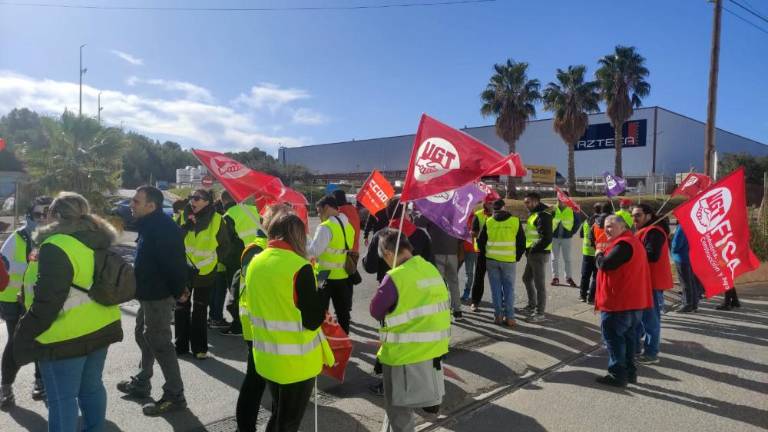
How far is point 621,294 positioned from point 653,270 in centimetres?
160

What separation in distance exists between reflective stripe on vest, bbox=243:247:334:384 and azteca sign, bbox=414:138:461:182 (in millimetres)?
1620

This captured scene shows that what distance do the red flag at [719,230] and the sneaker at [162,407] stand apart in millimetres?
5031

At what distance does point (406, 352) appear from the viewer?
3.35 m

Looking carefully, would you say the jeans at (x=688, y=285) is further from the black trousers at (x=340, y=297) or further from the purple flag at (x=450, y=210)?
the black trousers at (x=340, y=297)

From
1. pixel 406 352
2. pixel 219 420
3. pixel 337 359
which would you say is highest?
pixel 406 352

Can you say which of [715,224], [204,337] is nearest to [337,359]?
[204,337]

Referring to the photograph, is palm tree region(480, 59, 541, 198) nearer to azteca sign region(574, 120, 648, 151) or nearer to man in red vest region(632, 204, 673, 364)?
azteca sign region(574, 120, 648, 151)

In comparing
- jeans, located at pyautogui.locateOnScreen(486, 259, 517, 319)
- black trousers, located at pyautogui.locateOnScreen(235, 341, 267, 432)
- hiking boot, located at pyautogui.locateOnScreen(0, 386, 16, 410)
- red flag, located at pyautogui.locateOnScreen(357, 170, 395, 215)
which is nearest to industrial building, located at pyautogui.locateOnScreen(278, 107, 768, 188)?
jeans, located at pyautogui.locateOnScreen(486, 259, 517, 319)

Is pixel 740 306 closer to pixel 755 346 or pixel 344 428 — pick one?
pixel 755 346

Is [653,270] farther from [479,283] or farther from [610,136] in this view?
[610,136]

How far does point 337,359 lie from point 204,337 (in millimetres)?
Answer: 2253

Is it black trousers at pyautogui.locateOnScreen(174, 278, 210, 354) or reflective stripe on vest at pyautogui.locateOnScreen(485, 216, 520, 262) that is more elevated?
reflective stripe on vest at pyautogui.locateOnScreen(485, 216, 520, 262)

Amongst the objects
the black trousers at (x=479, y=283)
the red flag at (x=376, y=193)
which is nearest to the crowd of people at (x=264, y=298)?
the red flag at (x=376, y=193)

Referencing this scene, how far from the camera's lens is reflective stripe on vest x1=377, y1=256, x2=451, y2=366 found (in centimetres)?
333
